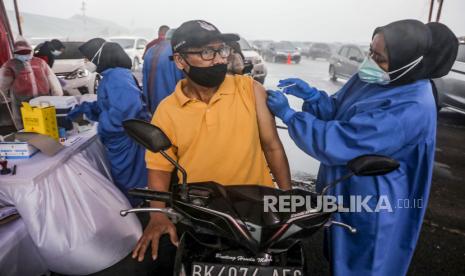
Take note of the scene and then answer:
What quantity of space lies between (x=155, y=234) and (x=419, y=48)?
1419mm

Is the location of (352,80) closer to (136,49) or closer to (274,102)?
(274,102)

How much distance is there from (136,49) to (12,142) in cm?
1367

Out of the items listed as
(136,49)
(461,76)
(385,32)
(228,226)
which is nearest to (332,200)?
(228,226)

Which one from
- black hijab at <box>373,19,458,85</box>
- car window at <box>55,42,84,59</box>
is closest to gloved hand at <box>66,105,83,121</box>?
black hijab at <box>373,19,458,85</box>

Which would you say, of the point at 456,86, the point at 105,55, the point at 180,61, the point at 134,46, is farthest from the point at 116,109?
the point at 134,46

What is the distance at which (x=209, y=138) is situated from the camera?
157cm

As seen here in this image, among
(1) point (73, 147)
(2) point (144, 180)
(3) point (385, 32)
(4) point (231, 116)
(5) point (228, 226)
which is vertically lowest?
(2) point (144, 180)

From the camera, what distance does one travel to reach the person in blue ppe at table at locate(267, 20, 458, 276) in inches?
52.5

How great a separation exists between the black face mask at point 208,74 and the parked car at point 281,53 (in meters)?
20.6

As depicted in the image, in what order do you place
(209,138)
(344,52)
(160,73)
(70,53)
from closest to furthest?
(209,138) < (160,73) < (70,53) < (344,52)

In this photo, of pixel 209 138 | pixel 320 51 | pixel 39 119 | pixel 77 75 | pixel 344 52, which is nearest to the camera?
pixel 209 138

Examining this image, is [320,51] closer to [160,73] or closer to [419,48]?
[160,73]

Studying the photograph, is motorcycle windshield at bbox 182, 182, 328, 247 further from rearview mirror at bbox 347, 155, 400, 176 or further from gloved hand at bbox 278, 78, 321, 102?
gloved hand at bbox 278, 78, 321, 102

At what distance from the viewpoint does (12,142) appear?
2102 mm
